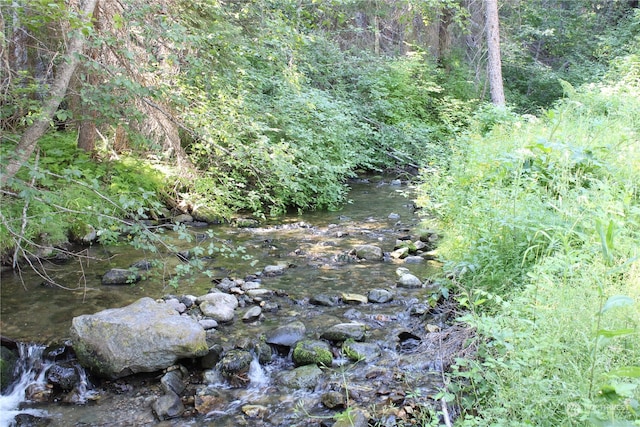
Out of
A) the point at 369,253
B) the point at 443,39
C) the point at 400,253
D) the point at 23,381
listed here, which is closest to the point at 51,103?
the point at 23,381

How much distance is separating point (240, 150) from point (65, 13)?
196 cm

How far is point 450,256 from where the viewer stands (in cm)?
557

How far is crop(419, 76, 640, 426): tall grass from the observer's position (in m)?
2.46

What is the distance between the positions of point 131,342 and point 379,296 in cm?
282

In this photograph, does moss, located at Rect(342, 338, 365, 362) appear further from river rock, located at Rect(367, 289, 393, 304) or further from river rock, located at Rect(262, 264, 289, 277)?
river rock, located at Rect(262, 264, 289, 277)

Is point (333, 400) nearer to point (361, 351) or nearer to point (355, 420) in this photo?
point (355, 420)

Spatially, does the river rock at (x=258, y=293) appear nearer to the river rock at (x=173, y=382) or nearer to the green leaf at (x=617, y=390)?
the river rock at (x=173, y=382)

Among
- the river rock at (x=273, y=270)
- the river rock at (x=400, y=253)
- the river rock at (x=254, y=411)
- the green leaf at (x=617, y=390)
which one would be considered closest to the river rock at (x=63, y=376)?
the river rock at (x=254, y=411)

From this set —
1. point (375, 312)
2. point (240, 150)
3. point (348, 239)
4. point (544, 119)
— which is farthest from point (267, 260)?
point (544, 119)

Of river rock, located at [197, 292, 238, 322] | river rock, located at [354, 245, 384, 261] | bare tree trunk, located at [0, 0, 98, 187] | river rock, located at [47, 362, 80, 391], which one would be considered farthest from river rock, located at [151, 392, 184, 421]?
river rock, located at [354, 245, 384, 261]

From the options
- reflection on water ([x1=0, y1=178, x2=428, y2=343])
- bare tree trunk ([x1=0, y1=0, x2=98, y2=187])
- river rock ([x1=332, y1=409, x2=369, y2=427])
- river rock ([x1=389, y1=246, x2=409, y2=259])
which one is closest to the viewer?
river rock ([x1=332, y1=409, x2=369, y2=427])

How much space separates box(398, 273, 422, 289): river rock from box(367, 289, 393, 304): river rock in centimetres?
31

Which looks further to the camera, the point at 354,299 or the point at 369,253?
the point at 369,253

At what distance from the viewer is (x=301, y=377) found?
438 cm
